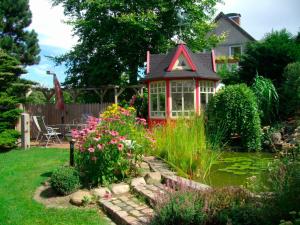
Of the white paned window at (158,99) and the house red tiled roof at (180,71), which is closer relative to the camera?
the house red tiled roof at (180,71)

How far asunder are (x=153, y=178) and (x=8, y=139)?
759 cm

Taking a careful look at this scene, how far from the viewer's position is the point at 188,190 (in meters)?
4.39

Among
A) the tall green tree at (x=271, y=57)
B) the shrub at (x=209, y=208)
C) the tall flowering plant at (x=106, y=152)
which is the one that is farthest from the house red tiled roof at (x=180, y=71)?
the shrub at (x=209, y=208)

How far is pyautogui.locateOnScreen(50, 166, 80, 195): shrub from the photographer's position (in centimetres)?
596

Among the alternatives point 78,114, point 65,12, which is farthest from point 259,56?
point 65,12

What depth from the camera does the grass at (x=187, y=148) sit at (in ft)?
23.4

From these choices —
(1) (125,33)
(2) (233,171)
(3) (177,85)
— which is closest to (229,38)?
(1) (125,33)

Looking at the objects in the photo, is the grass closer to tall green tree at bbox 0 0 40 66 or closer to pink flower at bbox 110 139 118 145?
pink flower at bbox 110 139 118 145

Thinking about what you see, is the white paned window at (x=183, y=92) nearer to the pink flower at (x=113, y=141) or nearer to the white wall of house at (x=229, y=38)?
the pink flower at (x=113, y=141)

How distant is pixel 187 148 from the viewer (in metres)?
7.14

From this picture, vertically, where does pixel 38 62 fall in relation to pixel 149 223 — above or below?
above

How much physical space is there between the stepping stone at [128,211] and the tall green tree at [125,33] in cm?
1446

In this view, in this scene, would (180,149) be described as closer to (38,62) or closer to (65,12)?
(65,12)

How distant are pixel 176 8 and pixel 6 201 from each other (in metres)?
16.9
